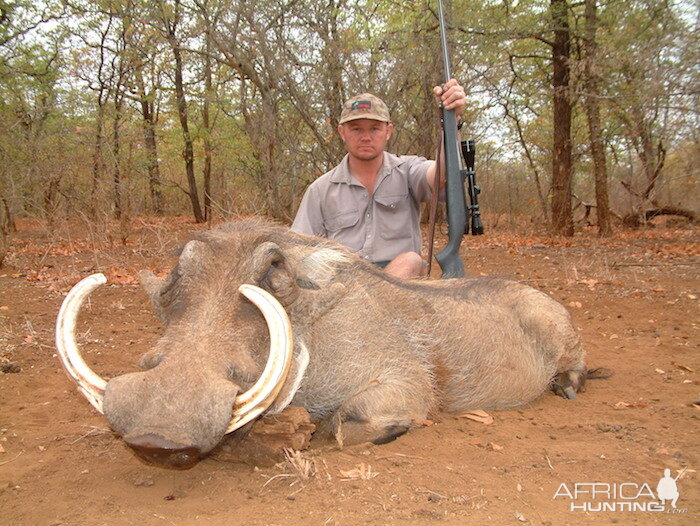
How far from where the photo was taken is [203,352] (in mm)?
1943

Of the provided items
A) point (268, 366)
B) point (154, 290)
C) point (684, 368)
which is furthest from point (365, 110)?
point (684, 368)

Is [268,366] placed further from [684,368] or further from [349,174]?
[684,368]

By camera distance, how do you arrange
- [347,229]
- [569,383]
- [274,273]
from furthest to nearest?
1. [347,229]
2. [569,383]
3. [274,273]

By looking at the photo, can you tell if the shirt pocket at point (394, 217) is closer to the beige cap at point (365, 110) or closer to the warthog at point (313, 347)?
the beige cap at point (365, 110)

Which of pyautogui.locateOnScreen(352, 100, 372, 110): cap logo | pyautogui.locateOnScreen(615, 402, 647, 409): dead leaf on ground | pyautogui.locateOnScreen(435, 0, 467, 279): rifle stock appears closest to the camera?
pyautogui.locateOnScreen(615, 402, 647, 409): dead leaf on ground

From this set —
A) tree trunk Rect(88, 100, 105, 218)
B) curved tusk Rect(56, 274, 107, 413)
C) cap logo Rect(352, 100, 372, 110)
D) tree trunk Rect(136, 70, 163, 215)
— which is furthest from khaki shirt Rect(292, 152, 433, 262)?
tree trunk Rect(136, 70, 163, 215)

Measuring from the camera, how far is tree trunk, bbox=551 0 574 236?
33.0 feet

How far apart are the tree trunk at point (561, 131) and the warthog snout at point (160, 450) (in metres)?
9.52

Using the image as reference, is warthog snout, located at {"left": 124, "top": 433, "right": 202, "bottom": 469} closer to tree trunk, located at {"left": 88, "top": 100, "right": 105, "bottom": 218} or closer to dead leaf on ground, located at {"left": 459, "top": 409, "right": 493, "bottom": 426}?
dead leaf on ground, located at {"left": 459, "top": 409, "right": 493, "bottom": 426}

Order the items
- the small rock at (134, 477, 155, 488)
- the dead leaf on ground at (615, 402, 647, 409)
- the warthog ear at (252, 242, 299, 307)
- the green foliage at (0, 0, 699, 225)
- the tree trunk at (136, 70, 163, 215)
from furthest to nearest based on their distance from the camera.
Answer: the tree trunk at (136, 70, 163, 215) → the green foliage at (0, 0, 699, 225) → the dead leaf on ground at (615, 402, 647, 409) → the warthog ear at (252, 242, 299, 307) → the small rock at (134, 477, 155, 488)

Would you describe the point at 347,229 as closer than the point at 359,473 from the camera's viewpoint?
No

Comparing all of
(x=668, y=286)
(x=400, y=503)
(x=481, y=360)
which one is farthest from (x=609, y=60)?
(x=400, y=503)

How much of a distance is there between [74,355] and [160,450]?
0.60 metres

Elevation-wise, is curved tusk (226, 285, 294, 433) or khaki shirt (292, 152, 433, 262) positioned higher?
khaki shirt (292, 152, 433, 262)
